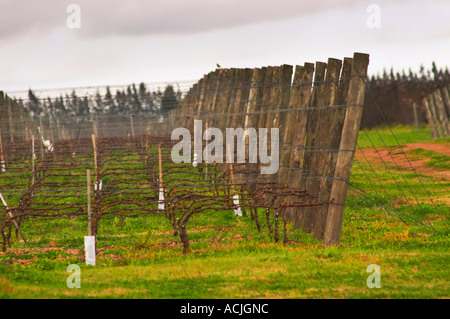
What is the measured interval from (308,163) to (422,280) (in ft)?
15.5

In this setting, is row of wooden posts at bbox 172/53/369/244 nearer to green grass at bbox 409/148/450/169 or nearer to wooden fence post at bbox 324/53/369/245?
wooden fence post at bbox 324/53/369/245

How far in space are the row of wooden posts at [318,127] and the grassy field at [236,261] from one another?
59 cm

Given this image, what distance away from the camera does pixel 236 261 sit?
9719 mm

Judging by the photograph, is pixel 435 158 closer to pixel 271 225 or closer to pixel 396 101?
pixel 271 225

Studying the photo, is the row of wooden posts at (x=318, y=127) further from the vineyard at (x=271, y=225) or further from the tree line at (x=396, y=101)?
the tree line at (x=396, y=101)

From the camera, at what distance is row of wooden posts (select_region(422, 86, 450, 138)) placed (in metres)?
37.3

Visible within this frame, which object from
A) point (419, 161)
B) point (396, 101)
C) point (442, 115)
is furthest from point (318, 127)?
point (396, 101)

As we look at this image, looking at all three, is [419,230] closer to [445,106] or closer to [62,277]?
[62,277]

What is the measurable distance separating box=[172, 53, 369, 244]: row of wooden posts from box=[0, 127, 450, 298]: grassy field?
591mm

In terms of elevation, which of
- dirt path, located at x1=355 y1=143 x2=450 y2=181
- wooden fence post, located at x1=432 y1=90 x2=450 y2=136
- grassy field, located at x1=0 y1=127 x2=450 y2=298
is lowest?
grassy field, located at x1=0 y1=127 x2=450 y2=298

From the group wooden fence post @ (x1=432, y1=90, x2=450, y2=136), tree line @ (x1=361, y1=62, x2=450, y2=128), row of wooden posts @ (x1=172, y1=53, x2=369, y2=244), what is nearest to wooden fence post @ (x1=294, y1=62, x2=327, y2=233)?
row of wooden posts @ (x1=172, y1=53, x2=369, y2=244)

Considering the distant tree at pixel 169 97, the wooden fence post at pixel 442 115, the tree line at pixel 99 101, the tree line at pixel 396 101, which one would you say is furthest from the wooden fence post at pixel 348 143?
the tree line at pixel 396 101

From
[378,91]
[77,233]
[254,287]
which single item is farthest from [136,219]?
[378,91]

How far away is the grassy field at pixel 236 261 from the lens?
7848 mm
